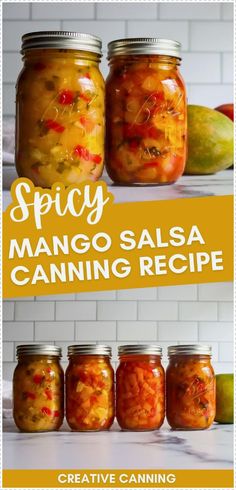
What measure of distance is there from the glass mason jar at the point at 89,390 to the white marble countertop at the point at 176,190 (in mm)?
258

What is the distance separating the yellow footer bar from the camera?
45.7 inches

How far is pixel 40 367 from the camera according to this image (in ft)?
4.17

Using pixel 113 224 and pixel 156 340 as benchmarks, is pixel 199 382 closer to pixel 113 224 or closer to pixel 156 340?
pixel 113 224

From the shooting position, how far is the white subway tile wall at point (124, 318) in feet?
6.11

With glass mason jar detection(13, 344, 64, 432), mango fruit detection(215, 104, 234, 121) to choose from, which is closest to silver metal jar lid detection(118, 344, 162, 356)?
glass mason jar detection(13, 344, 64, 432)

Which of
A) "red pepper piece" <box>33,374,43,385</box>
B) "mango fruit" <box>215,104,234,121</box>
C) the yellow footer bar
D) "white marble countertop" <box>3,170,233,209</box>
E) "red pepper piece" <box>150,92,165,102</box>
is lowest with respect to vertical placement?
the yellow footer bar

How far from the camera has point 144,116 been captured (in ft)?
3.43

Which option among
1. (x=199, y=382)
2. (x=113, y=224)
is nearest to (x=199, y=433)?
(x=199, y=382)

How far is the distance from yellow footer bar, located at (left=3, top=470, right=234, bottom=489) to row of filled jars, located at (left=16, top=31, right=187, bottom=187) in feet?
1.30

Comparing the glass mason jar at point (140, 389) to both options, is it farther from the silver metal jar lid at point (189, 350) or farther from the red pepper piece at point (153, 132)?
the red pepper piece at point (153, 132)

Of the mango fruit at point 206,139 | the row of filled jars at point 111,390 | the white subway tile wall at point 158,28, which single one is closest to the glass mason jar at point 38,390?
the row of filled jars at point 111,390

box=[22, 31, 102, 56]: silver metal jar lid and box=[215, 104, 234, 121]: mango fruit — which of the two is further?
box=[215, 104, 234, 121]: mango fruit

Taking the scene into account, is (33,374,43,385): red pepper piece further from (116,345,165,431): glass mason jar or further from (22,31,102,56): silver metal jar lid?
(22,31,102,56): silver metal jar lid

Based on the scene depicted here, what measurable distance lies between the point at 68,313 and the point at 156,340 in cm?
20
